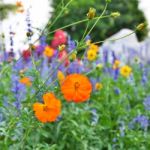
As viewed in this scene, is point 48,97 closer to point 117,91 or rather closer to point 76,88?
point 76,88

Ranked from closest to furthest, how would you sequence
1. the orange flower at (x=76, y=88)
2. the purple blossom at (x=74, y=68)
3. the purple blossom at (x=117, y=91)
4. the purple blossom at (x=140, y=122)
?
the orange flower at (x=76, y=88), the purple blossom at (x=140, y=122), the purple blossom at (x=117, y=91), the purple blossom at (x=74, y=68)

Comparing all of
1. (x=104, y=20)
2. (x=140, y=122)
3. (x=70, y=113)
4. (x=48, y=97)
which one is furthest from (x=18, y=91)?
(x=104, y=20)

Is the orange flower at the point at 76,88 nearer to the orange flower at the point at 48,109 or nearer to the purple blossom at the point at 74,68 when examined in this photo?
the orange flower at the point at 48,109

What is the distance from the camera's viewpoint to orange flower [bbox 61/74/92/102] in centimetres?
244

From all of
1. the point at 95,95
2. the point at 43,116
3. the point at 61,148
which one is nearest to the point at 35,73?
the point at 43,116

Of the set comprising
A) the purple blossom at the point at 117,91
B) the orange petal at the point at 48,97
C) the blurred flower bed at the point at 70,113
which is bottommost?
the orange petal at the point at 48,97

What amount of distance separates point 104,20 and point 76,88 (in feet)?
36.4

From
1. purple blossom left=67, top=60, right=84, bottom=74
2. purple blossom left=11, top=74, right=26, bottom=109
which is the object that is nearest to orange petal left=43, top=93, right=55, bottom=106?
purple blossom left=11, top=74, right=26, bottom=109

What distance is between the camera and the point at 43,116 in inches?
97.3

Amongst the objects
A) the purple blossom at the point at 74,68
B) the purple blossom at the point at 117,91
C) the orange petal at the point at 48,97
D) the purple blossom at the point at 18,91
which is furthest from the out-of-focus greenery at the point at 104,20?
the orange petal at the point at 48,97

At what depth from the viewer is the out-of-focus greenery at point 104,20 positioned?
13.0 m

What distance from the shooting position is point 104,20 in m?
13.5

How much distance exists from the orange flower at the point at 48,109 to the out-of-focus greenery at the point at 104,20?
9919 millimetres

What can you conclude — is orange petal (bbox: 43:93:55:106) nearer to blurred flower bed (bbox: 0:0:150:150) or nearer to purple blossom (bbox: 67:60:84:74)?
blurred flower bed (bbox: 0:0:150:150)
